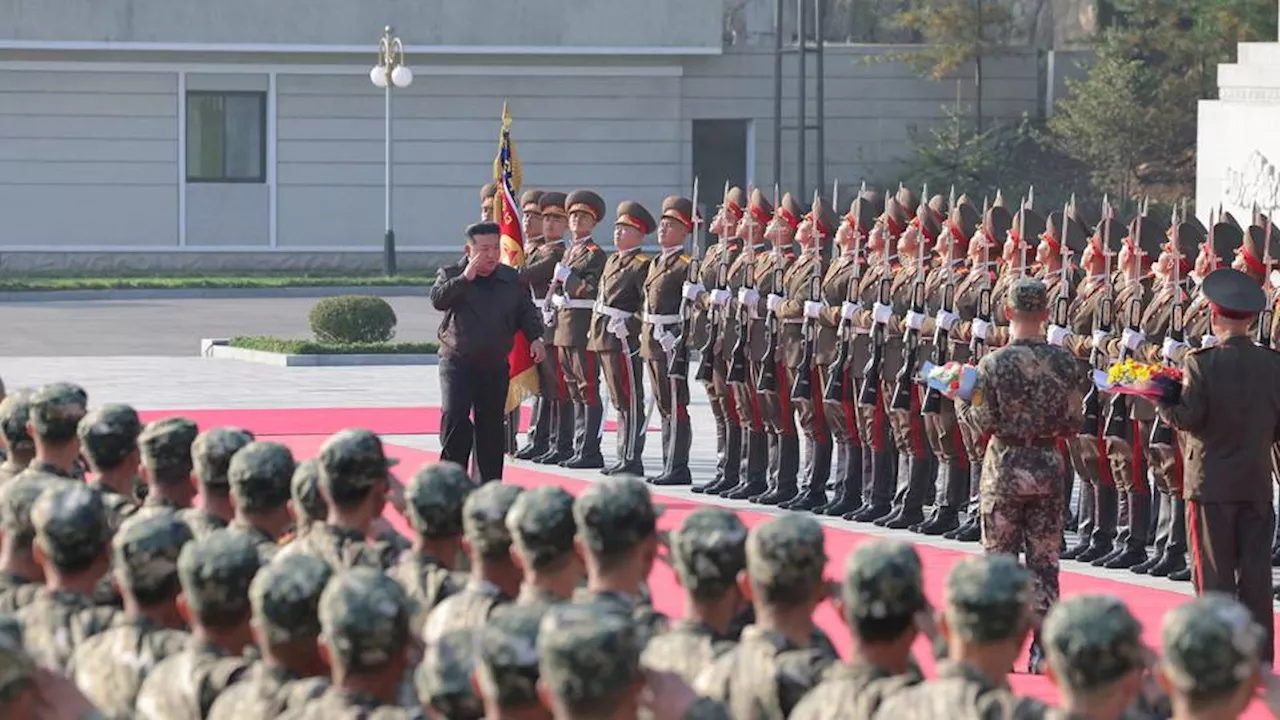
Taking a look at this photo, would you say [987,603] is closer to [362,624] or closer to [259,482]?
[362,624]

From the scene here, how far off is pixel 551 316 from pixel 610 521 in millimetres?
11370

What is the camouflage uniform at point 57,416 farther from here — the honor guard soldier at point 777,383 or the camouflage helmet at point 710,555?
the honor guard soldier at point 777,383

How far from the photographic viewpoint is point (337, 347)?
26.3 meters

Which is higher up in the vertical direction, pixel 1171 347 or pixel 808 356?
pixel 1171 347

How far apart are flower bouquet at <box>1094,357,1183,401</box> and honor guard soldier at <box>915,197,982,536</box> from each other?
6.95 feet

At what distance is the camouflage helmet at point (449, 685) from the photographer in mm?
5574

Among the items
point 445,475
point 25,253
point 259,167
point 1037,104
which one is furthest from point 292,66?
point 445,475

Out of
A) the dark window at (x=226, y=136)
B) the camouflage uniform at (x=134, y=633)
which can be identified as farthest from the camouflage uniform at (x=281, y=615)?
the dark window at (x=226, y=136)

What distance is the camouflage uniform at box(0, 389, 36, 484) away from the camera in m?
9.56

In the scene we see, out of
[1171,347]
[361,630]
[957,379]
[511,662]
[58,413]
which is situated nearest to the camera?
[511,662]

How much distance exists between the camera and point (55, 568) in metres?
6.85

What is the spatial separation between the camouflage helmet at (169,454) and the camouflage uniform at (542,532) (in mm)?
2150

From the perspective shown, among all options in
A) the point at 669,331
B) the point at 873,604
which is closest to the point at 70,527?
the point at 873,604

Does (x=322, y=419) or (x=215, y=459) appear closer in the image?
(x=215, y=459)
